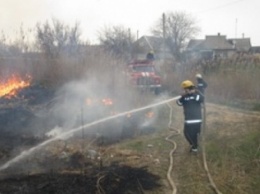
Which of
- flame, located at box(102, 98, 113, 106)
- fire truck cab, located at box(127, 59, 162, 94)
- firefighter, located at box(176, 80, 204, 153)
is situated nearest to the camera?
firefighter, located at box(176, 80, 204, 153)

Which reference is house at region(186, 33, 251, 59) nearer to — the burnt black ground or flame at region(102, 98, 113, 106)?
flame at region(102, 98, 113, 106)

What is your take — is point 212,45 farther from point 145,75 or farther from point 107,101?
point 107,101

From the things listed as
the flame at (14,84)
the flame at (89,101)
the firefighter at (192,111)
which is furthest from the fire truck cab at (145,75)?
the firefighter at (192,111)

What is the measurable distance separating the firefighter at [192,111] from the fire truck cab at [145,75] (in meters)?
9.25

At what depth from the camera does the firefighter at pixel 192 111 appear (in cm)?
874

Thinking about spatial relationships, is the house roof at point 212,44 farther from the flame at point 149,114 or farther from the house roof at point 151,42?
the flame at point 149,114

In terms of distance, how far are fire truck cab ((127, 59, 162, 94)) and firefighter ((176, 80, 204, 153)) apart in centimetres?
925

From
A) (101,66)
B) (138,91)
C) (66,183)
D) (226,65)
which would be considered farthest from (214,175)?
(226,65)

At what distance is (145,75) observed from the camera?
19.4 meters

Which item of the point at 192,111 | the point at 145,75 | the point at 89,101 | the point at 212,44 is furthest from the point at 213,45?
the point at 192,111

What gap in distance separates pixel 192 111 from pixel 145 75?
10.8 metres

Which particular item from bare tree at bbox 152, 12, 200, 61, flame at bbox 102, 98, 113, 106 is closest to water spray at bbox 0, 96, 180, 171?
flame at bbox 102, 98, 113, 106

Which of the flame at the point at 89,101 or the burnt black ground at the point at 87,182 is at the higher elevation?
the flame at the point at 89,101

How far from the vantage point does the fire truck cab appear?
736 inches
